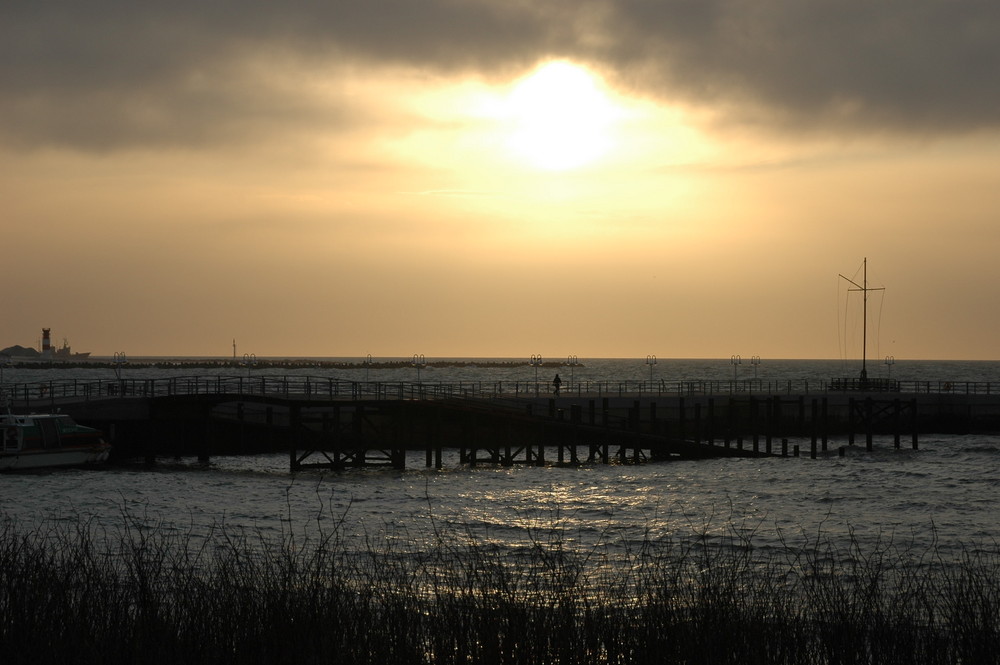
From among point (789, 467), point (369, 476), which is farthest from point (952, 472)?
point (369, 476)

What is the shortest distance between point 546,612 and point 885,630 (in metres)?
4.62

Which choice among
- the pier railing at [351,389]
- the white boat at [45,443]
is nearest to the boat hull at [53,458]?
the white boat at [45,443]

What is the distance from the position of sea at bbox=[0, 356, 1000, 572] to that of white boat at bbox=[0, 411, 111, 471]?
0.95 meters

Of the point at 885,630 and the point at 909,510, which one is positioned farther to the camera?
the point at 909,510

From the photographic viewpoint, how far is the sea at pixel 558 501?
34000 millimetres

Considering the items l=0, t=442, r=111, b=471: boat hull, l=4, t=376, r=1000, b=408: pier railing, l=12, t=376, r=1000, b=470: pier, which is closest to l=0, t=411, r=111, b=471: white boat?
l=0, t=442, r=111, b=471: boat hull

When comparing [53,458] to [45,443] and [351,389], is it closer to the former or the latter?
[45,443]

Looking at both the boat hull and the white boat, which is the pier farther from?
the white boat

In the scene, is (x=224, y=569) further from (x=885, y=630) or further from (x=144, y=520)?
(x=144, y=520)

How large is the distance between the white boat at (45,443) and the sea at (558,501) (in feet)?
3.12

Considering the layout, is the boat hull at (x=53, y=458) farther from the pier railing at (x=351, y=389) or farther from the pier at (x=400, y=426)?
the pier railing at (x=351, y=389)

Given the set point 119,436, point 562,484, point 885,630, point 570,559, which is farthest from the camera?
point 119,436

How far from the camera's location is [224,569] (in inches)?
622

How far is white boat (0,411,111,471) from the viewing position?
53.6m
